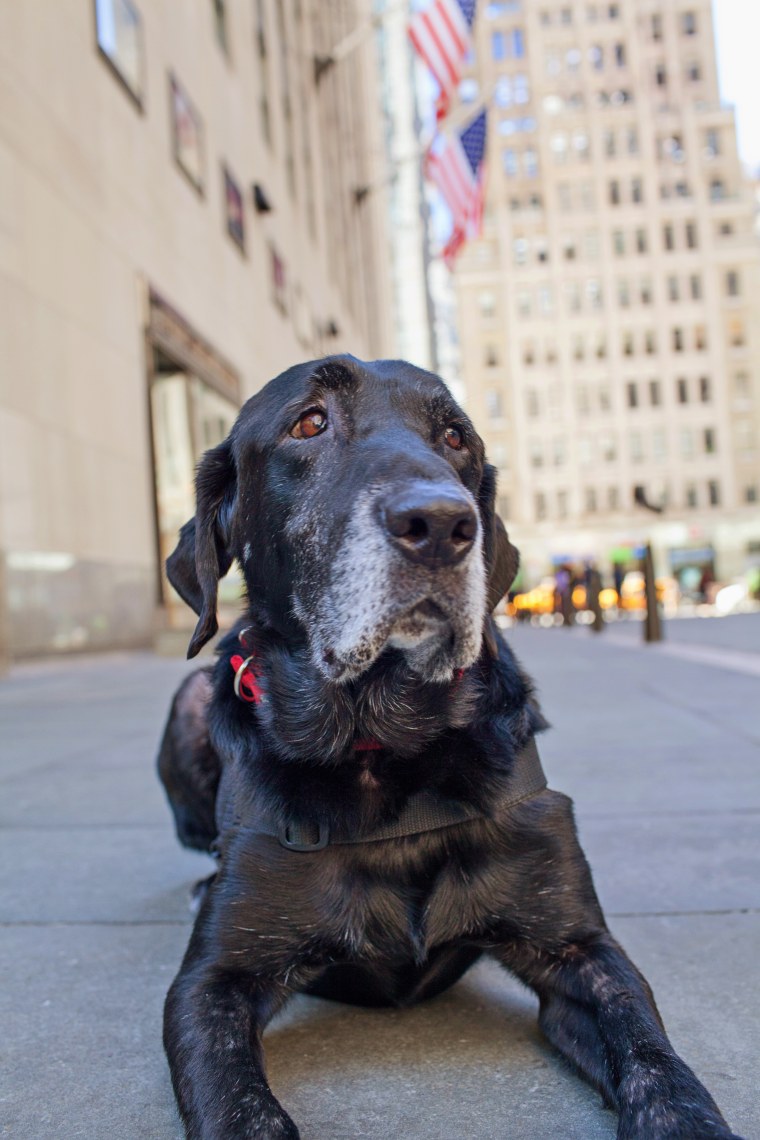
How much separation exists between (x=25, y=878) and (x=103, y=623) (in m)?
9.41

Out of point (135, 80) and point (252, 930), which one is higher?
point (135, 80)

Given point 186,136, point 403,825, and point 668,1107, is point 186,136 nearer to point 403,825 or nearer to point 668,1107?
point 403,825

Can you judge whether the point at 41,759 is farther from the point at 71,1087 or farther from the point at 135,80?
the point at 135,80

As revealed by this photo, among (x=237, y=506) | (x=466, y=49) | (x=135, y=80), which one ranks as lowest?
(x=237, y=506)

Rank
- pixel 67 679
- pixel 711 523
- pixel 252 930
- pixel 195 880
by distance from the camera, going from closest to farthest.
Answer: pixel 252 930
pixel 195 880
pixel 67 679
pixel 711 523

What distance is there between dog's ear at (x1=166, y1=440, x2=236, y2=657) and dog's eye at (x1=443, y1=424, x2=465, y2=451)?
0.57m

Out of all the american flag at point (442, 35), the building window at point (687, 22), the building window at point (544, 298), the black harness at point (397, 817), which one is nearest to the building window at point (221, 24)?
the american flag at point (442, 35)

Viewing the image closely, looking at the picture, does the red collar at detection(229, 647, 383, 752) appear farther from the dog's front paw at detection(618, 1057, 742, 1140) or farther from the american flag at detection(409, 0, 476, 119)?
the american flag at detection(409, 0, 476, 119)

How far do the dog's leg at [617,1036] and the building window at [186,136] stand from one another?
1676 cm

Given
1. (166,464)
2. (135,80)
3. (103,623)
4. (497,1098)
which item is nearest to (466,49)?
(135,80)

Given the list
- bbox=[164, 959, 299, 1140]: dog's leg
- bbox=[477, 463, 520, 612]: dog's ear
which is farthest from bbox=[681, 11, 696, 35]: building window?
bbox=[164, 959, 299, 1140]: dog's leg

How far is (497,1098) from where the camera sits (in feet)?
5.46

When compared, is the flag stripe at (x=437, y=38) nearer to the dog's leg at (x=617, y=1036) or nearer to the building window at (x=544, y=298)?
the dog's leg at (x=617, y=1036)

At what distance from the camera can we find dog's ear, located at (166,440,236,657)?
250cm
